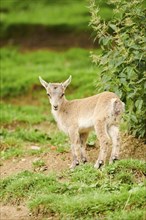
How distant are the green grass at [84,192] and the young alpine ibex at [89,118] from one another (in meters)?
0.37

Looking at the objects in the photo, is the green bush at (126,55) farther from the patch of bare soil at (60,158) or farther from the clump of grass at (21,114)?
the clump of grass at (21,114)

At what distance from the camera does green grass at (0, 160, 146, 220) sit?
7863mm

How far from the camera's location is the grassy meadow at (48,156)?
793cm

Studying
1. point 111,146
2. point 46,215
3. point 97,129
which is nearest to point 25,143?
point 111,146

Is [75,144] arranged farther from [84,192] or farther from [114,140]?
[84,192]

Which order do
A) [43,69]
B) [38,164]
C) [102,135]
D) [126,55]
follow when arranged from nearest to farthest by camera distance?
[102,135]
[126,55]
[38,164]
[43,69]

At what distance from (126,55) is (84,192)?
220 centimetres

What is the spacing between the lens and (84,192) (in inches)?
335

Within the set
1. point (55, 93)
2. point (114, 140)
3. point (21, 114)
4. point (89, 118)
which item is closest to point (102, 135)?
point (114, 140)

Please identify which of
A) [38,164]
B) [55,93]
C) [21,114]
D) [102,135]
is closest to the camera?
[102,135]

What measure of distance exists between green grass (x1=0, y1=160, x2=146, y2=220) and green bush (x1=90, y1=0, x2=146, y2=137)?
107 centimetres

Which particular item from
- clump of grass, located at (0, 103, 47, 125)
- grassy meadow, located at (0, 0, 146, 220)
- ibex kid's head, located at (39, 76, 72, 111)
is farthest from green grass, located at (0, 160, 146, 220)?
clump of grass, located at (0, 103, 47, 125)

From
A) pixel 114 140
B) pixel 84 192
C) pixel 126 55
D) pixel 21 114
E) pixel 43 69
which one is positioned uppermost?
pixel 126 55

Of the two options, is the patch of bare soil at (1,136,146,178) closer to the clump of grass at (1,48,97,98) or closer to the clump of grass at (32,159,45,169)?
the clump of grass at (32,159,45,169)
